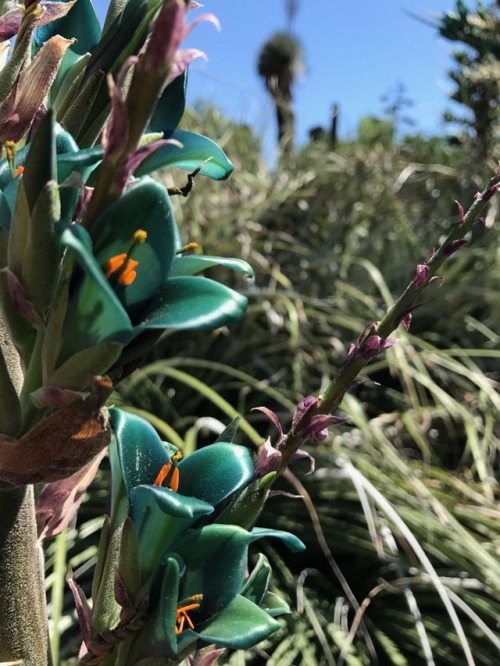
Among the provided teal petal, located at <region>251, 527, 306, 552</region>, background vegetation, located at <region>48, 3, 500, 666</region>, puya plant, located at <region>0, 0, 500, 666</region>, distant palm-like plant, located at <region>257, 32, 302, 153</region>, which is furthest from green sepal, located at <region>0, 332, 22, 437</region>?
distant palm-like plant, located at <region>257, 32, 302, 153</region>

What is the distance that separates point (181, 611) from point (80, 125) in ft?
0.67

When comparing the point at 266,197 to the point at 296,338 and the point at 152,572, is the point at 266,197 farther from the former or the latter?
the point at 152,572

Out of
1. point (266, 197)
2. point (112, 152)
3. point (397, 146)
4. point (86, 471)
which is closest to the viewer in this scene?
point (112, 152)

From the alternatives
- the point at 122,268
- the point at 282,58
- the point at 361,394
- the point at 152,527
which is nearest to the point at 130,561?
the point at 152,527

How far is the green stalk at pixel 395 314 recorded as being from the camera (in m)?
0.27

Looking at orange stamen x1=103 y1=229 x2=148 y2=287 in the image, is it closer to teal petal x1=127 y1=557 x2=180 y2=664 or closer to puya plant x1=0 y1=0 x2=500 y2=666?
puya plant x1=0 y1=0 x2=500 y2=666

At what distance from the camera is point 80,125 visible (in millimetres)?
283

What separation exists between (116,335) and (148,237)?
0.04 m

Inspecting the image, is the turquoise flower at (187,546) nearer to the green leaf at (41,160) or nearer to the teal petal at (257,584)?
the teal petal at (257,584)

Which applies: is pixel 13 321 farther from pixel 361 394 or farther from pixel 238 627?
pixel 361 394

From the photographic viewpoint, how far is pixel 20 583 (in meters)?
0.27

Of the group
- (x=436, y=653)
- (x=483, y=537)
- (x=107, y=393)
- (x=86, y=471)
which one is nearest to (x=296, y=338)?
(x=483, y=537)

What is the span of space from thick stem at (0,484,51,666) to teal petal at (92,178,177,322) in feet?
0.33

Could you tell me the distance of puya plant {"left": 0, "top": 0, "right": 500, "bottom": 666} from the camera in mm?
203
